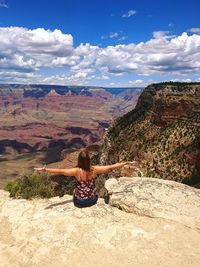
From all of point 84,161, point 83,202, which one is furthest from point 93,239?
point 84,161

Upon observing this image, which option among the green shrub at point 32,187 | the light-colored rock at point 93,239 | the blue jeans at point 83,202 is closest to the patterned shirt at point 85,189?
the blue jeans at point 83,202

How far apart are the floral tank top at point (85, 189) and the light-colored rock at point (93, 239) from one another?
1.94ft

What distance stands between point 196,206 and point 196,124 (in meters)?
60.3

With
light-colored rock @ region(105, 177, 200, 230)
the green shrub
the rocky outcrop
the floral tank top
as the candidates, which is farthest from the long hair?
the rocky outcrop

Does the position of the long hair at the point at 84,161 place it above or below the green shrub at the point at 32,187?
above

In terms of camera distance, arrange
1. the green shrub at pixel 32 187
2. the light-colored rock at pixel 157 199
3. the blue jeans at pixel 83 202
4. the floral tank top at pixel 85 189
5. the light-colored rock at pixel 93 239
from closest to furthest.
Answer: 1. the light-colored rock at pixel 93 239
2. the light-colored rock at pixel 157 199
3. the floral tank top at pixel 85 189
4. the blue jeans at pixel 83 202
5. the green shrub at pixel 32 187

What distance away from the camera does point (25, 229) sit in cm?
1512

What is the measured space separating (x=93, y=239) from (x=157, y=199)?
3638 millimetres

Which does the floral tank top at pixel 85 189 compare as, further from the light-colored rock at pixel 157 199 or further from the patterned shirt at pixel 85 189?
the light-colored rock at pixel 157 199

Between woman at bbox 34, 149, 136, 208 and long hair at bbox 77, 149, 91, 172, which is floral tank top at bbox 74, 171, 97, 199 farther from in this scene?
long hair at bbox 77, 149, 91, 172

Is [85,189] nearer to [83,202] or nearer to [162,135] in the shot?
[83,202]

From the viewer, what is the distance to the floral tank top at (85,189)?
51.9ft

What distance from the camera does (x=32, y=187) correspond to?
19.7m

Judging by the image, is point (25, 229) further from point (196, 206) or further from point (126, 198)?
point (196, 206)
